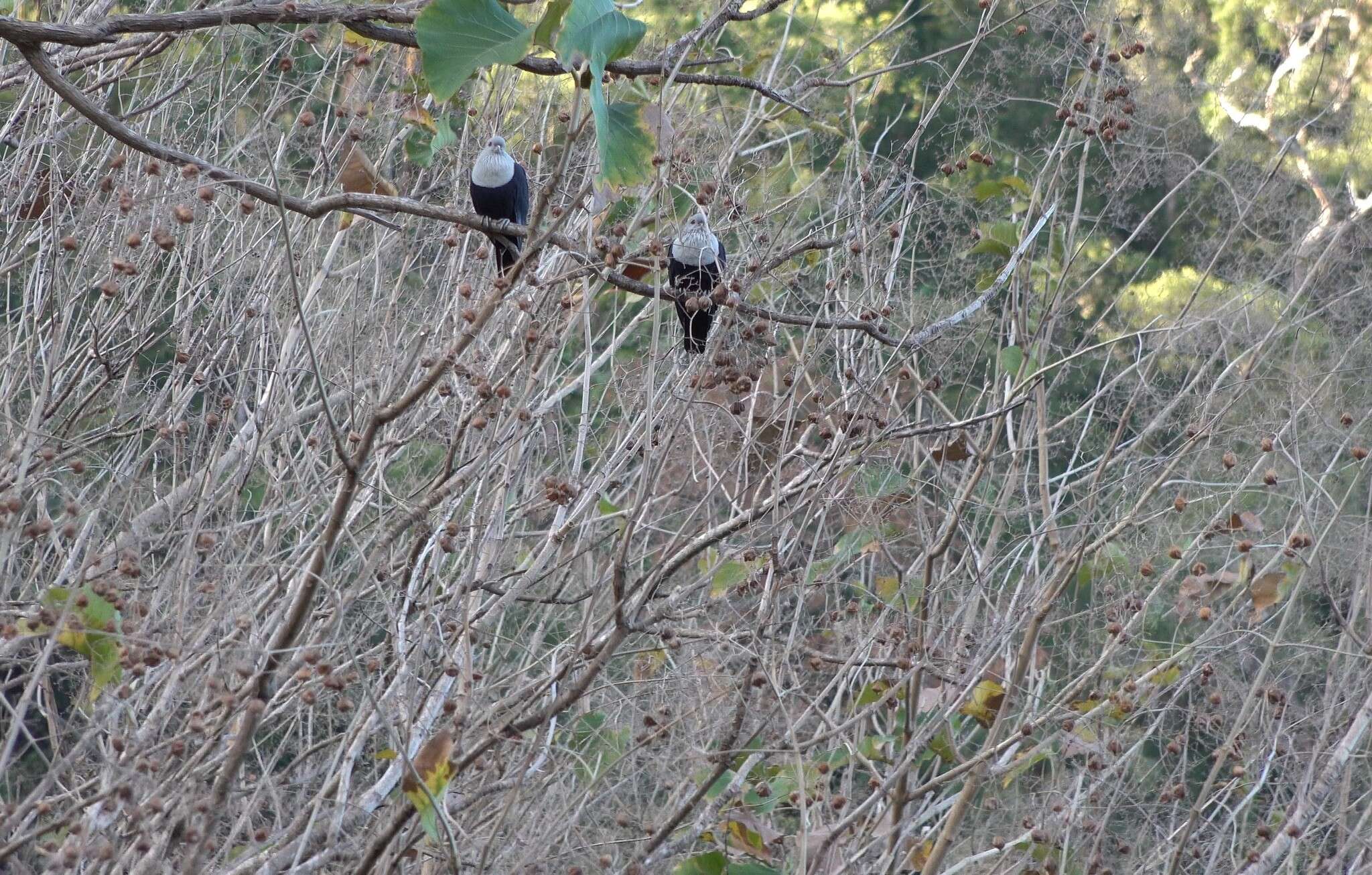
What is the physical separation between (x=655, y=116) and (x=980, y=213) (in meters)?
1.62

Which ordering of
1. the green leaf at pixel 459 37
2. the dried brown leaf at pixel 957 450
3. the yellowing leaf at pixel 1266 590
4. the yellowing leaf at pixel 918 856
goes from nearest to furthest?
the green leaf at pixel 459 37, the yellowing leaf at pixel 1266 590, the dried brown leaf at pixel 957 450, the yellowing leaf at pixel 918 856

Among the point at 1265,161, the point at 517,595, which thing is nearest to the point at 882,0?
the point at 1265,161

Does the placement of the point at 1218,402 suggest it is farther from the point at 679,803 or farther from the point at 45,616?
the point at 45,616

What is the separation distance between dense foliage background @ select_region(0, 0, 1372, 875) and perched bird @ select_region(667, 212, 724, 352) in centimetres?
8

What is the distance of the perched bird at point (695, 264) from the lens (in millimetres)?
3172

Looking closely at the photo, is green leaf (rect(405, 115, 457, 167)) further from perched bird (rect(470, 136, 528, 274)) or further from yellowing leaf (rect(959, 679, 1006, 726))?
yellowing leaf (rect(959, 679, 1006, 726))

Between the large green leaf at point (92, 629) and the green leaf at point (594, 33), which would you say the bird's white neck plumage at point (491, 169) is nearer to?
the green leaf at point (594, 33)

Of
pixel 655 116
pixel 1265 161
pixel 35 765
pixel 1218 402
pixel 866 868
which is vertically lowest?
pixel 35 765

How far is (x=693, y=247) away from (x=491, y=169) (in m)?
0.79

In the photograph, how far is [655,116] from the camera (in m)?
3.22


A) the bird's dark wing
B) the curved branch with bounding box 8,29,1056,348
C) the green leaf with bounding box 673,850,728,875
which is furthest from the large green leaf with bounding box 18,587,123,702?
the bird's dark wing

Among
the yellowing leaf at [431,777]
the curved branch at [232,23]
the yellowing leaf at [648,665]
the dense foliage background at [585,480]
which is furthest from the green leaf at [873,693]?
the curved branch at [232,23]

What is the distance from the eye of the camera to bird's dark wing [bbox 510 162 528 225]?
156 inches

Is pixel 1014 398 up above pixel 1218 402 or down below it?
above
